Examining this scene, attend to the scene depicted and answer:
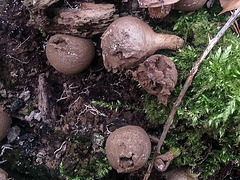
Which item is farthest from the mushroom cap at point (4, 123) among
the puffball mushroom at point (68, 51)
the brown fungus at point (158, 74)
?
the brown fungus at point (158, 74)

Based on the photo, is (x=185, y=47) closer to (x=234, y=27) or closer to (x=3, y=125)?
(x=234, y=27)

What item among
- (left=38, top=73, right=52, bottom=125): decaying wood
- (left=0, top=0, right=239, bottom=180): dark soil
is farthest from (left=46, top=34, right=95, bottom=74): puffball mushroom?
(left=38, top=73, right=52, bottom=125): decaying wood

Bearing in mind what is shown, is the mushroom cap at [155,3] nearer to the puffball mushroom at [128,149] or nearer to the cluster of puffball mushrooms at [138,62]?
the cluster of puffball mushrooms at [138,62]

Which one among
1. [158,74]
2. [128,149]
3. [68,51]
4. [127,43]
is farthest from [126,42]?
[128,149]

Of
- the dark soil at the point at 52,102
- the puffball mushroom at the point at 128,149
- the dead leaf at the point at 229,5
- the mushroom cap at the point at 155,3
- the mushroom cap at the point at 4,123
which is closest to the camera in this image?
the puffball mushroom at the point at 128,149

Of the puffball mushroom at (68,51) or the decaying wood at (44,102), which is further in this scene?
the decaying wood at (44,102)

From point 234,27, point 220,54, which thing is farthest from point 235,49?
point 234,27

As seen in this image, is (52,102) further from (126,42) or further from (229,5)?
(229,5)

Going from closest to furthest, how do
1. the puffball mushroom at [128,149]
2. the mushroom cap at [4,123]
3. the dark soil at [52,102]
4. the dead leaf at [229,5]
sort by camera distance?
1. the puffball mushroom at [128,149]
2. the dead leaf at [229,5]
3. the dark soil at [52,102]
4. the mushroom cap at [4,123]
